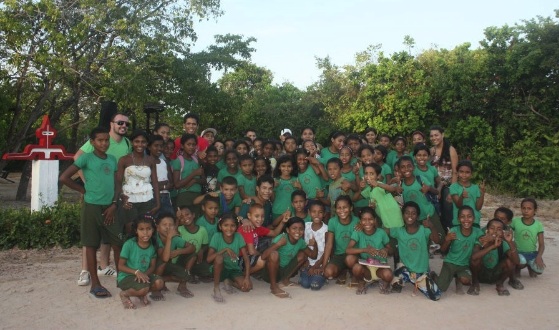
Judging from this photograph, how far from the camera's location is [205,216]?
542 cm

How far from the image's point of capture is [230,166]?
20.0 ft

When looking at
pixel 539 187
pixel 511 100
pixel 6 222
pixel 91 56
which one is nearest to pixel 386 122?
pixel 511 100

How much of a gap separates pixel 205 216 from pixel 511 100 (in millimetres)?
10578

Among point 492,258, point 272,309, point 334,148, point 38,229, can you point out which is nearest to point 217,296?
point 272,309

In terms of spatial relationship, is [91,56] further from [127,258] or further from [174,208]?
[127,258]

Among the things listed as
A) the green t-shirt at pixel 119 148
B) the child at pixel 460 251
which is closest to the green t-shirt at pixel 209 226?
the green t-shirt at pixel 119 148

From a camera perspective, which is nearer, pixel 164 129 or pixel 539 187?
pixel 164 129

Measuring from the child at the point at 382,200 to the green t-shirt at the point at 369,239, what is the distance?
0.34 m

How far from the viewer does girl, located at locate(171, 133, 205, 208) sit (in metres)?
5.86

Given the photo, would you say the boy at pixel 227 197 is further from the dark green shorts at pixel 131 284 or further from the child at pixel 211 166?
the dark green shorts at pixel 131 284

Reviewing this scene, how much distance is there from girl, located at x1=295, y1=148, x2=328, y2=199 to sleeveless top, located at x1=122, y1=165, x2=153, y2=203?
6.25 feet

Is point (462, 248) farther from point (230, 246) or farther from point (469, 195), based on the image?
point (230, 246)

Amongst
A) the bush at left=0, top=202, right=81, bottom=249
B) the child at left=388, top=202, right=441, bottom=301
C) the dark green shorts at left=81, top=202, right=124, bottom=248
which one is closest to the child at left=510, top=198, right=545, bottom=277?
the child at left=388, top=202, right=441, bottom=301

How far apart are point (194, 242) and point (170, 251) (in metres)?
0.39
